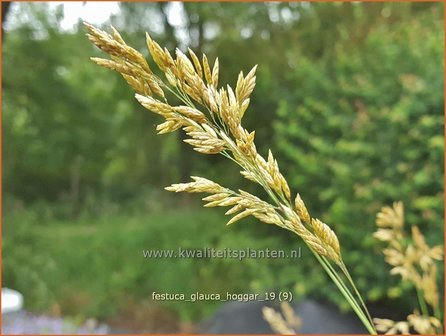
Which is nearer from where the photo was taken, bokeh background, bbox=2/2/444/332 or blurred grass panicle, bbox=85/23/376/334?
blurred grass panicle, bbox=85/23/376/334

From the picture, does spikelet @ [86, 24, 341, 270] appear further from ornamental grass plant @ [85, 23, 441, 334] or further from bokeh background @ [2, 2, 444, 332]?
bokeh background @ [2, 2, 444, 332]

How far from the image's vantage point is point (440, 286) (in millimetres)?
4059

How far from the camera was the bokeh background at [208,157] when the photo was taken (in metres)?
4.22

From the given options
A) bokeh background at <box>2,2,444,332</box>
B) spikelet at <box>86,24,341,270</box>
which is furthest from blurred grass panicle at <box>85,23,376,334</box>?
bokeh background at <box>2,2,444,332</box>

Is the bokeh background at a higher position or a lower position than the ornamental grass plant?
higher

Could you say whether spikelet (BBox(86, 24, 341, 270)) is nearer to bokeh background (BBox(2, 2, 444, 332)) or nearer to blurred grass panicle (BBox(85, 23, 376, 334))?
blurred grass panicle (BBox(85, 23, 376, 334))

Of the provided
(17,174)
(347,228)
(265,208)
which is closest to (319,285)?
(347,228)

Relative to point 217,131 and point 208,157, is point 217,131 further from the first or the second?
point 208,157

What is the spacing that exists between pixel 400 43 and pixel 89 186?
3.85 metres

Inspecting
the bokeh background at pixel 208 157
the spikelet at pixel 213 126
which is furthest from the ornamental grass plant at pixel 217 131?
the bokeh background at pixel 208 157

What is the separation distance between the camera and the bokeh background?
166 inches

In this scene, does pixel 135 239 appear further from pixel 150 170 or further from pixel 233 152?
pixel 233 152

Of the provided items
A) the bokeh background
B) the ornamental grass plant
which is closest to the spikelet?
the ornamental grass plant

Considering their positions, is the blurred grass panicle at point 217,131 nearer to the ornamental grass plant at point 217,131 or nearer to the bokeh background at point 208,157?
the ornamental grass plant at point 217,131
